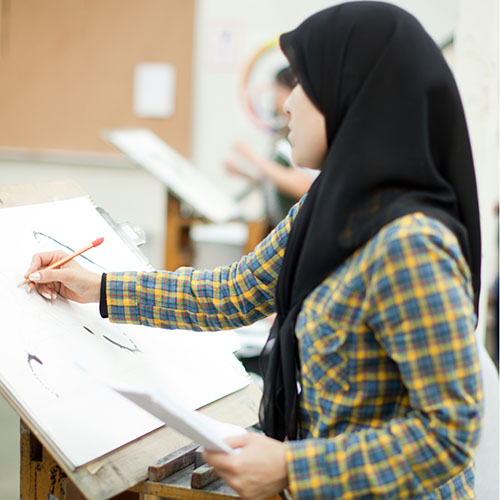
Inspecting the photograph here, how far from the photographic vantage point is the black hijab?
877 millimetres

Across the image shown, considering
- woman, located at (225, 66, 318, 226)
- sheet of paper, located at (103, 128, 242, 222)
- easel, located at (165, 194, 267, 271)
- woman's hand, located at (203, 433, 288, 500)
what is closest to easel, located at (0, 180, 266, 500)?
woman's hand, located at (203, 433, 288, 500)

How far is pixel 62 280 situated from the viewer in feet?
3.95

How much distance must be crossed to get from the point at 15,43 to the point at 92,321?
418cm

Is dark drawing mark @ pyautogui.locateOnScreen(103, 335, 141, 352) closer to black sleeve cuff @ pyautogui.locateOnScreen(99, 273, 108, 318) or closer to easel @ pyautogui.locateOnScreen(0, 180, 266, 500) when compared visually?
black sleeve cuff @ pyautogui.locateOnScreen(99, 273, 108, 318)

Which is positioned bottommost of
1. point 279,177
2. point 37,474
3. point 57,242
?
point 37,474

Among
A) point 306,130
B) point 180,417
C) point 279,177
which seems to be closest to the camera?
point 180,417

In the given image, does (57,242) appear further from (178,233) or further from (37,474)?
(178,233)

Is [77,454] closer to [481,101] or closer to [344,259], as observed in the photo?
[344,259]

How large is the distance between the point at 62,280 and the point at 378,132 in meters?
0.58

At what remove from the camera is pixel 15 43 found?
495 centimetres

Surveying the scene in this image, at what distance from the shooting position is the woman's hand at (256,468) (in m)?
0.89

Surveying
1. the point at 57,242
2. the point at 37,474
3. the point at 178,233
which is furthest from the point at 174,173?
the point at 37,474

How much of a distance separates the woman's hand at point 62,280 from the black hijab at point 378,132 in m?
0.42

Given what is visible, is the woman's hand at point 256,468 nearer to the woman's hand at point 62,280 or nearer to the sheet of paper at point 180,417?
the sheet of paper at point 180,417
